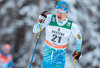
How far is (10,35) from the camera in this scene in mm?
10477

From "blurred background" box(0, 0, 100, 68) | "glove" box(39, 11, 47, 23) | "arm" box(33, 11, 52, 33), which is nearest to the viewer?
"glove" box(39, 11, 47, 23)

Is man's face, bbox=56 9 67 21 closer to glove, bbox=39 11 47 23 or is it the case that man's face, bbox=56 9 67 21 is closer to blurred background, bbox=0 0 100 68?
glove, bbox=39 11 47 23

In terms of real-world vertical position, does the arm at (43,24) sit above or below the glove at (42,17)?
below

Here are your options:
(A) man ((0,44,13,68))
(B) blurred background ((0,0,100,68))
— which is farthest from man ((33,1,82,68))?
(B) blurred background ((0,0,100,68))

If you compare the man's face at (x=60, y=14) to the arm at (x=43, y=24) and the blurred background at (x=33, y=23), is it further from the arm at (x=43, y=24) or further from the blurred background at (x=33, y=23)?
the blurred background at (x=33, y=23)

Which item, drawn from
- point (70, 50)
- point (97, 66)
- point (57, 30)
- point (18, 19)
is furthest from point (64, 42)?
point (18, 19)

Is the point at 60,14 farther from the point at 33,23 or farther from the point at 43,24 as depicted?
the point at 33,23

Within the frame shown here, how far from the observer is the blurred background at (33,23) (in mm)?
8680

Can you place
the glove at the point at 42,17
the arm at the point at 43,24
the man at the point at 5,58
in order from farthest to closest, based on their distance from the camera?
the man at the point at 5,58 → the arm at the point at 43,24 → the glove at the point at 42,17

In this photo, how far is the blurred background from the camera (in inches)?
342

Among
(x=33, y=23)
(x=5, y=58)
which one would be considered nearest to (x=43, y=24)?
(x=5, y=58)

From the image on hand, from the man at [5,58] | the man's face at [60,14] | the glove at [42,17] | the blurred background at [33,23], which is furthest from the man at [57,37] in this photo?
the blurred background at [33,23]

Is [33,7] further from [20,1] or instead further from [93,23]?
[93,23]

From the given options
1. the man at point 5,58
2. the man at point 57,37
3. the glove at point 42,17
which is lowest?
the man at point 5,58
